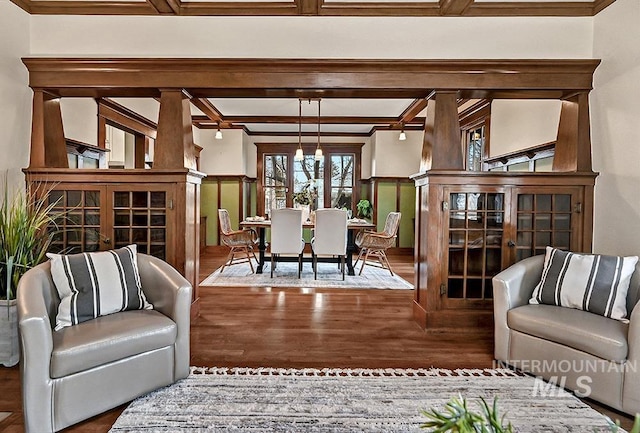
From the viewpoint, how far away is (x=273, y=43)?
3.43 metres

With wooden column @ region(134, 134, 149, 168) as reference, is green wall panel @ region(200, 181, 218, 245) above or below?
below

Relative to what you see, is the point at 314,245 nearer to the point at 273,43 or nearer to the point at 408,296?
the point at 408,296

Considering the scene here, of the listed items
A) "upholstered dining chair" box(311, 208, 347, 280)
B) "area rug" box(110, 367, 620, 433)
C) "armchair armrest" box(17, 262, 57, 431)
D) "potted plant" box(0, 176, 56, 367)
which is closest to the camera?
"armchair armrest" box(17, 262, 57, 431)

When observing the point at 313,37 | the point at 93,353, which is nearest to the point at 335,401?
the point at 93,353

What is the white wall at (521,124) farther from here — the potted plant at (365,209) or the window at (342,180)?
the window at (342,180)

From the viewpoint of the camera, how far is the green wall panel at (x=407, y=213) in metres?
7.74

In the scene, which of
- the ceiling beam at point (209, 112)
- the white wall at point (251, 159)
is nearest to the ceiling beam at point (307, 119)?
the ceiling beam at point (209, 112)

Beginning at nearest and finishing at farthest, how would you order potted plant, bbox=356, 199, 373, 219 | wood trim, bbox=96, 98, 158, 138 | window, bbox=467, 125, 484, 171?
1. wood trim, bbox=96, 98, 158, 138
2. window, bbox=467, 125, 484, 171
3. potted plant, bbox=356, 199, 373, 219

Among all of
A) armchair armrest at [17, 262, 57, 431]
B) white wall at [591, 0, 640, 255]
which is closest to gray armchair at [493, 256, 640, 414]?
white wall at [591, 0, 640, 255]

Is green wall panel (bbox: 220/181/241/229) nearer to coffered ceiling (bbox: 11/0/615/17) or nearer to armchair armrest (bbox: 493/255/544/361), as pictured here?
coffered ceiling (bbox: 11/0/615/17)

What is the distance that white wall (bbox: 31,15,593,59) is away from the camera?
3348 mm

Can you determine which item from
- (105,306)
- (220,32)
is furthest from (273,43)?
(105,306)

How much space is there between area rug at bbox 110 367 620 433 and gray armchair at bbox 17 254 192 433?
0.15 metres

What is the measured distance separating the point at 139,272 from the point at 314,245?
317cm
